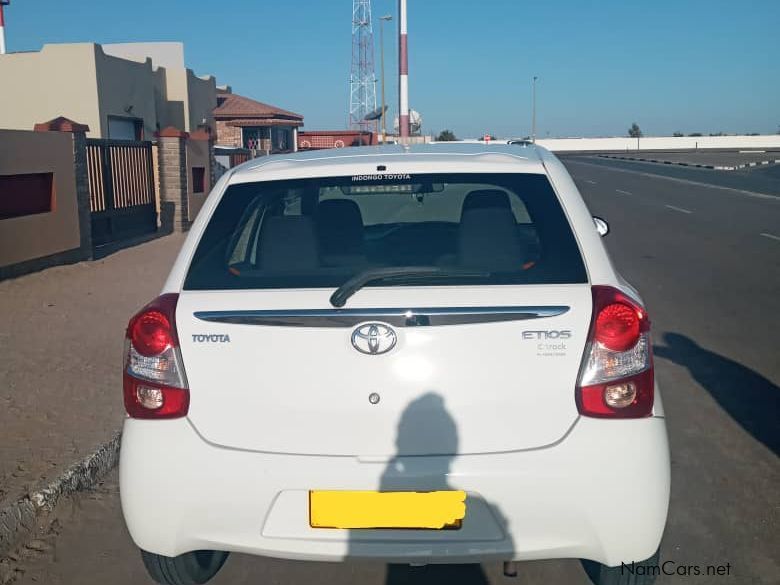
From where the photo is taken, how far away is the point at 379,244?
3736 mm

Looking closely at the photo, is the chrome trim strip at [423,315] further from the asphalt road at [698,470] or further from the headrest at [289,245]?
the asphalt road at [698,470]

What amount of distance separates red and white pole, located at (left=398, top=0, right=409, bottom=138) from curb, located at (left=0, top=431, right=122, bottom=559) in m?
27.8

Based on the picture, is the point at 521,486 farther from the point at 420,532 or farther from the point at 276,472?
the point at 276,472

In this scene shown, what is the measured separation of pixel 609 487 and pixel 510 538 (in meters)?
0.35

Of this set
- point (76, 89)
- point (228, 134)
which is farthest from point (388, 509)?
point (228, 134)

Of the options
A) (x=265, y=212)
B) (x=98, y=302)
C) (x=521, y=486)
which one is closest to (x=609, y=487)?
(x=521, y=486)

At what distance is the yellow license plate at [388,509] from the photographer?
2.71 metres

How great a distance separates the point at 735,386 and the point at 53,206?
8962mm

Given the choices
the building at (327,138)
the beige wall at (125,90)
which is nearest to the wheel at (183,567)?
the beige wall at (125,90)

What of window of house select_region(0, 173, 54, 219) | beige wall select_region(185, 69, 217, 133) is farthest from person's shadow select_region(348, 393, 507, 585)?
beige wall select_region(185, 69, 217, 133)

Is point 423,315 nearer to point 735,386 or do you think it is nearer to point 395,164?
point 395,164

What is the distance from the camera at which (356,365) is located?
9.06 feet

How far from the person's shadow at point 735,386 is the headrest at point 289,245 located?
10.2 ft

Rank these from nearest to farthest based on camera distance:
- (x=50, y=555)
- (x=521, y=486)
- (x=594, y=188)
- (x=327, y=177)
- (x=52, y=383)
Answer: (x=521, y=486) < (x=327, y=177) < (x=50, y=555) < (x=52, y=383) < (x=594, y=188)
